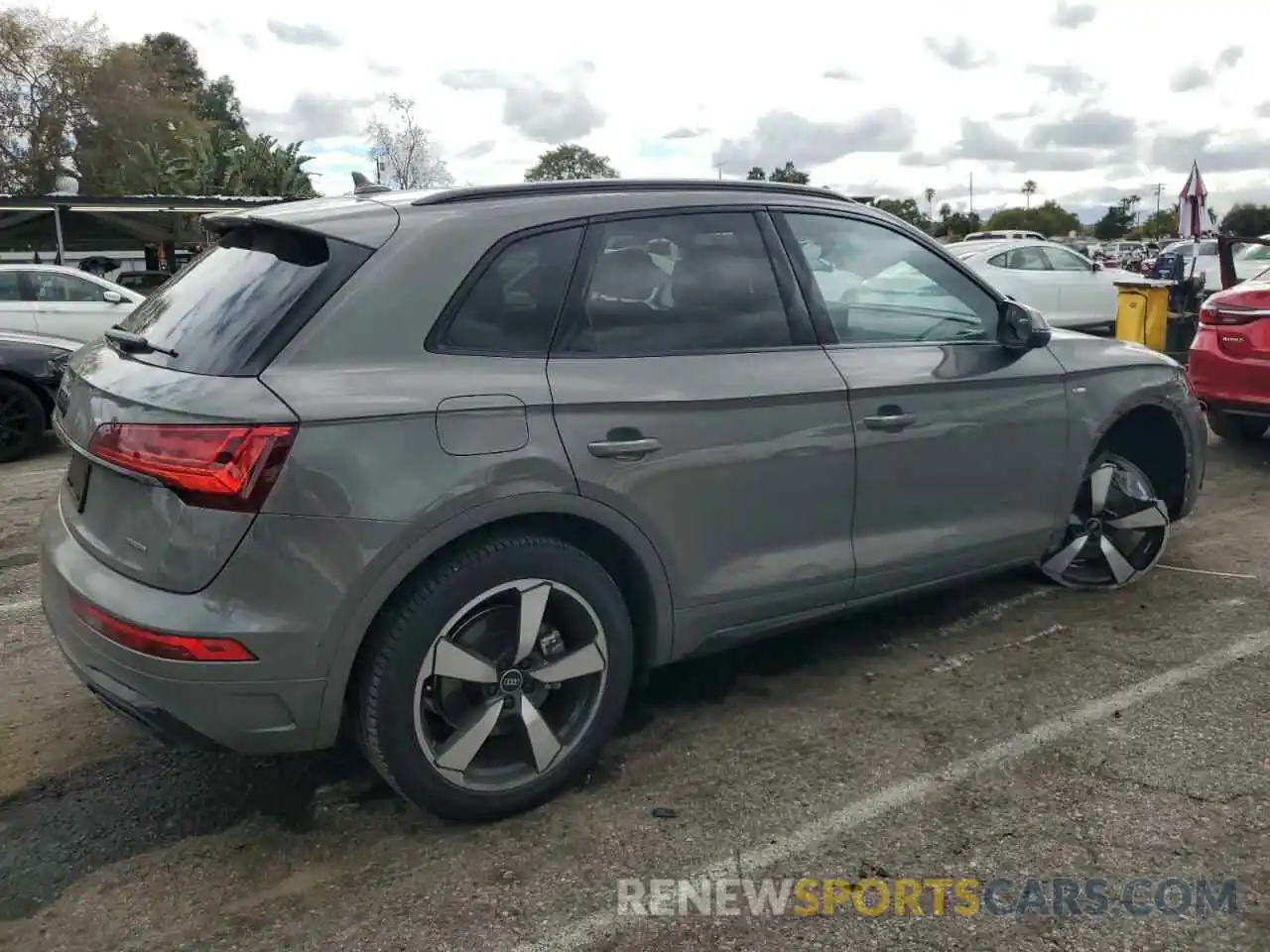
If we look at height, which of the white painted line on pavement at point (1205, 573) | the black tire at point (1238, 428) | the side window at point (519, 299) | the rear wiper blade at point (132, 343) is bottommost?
the white painted line on pavement at point (1205, 573)

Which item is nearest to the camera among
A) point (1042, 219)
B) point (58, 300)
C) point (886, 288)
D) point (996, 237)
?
point (886, 288)

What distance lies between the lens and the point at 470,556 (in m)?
2.81

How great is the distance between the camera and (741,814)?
3041mm

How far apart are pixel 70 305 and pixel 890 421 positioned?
1093cm

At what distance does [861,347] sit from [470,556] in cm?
161

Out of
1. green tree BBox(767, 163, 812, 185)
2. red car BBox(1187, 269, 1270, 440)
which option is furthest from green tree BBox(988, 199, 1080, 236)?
red car BBox(1187, 269, 1270, 440)

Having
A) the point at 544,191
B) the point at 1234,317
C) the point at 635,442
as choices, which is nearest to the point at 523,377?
the point at 635,442

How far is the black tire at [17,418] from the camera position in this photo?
27.0 ft

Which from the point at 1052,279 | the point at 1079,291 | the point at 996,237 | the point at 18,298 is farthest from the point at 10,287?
the point at 996,237

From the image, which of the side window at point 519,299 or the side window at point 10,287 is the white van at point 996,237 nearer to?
the side window at point 10,287

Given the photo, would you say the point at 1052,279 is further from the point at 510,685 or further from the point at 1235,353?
the point at 510,685

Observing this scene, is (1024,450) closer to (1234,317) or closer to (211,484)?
(211,484)

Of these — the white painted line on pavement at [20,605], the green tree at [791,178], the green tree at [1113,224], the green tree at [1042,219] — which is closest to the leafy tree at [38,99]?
the green tree at [791,178]

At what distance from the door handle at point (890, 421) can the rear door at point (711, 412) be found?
117 mm
